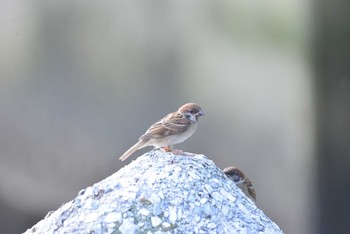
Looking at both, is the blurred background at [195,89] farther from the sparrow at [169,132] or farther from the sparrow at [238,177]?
the sparrow at [169,132]

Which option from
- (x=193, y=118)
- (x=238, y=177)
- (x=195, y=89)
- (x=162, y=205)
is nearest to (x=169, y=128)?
(x=193, y=118)

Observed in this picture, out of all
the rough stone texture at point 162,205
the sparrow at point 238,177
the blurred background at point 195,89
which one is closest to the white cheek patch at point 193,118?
the sparrow at point 238,177

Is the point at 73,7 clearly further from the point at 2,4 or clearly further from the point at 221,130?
the point at 221,130

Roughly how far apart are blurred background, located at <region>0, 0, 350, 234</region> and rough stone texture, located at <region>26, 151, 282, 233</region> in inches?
93.2

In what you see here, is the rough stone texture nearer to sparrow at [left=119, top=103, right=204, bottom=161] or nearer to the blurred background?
sparrow at [left=119, top=103, right=204, bottom=161]

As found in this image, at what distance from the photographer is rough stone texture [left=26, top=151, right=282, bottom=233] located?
3031 millimetres

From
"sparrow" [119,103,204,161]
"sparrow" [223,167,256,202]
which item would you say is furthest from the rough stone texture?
"sparrow" [223,167,256,202]

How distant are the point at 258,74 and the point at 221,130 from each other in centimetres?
44

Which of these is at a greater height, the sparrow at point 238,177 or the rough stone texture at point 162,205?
the rough stone texture at point 162,205

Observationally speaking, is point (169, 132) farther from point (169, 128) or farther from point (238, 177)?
point (238, 177)

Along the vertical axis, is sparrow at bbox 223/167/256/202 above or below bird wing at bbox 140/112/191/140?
below

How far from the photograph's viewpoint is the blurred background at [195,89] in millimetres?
5758

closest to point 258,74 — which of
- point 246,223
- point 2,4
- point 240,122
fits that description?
point 240,122

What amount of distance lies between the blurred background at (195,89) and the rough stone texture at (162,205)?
2.37 metres
